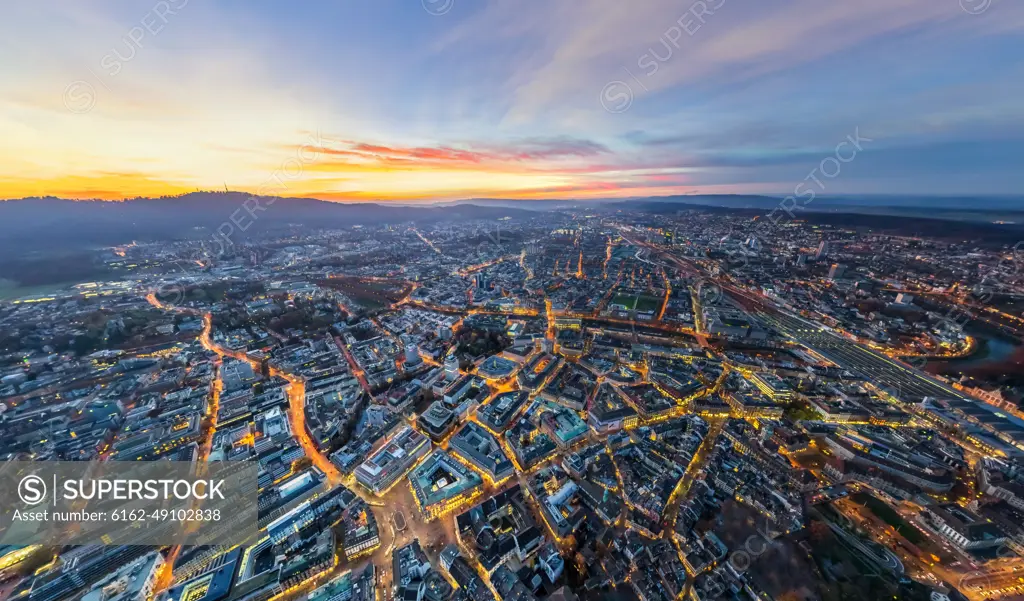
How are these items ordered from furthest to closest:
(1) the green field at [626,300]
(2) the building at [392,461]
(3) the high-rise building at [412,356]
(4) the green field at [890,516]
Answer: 1. (1) the green field at [626,300]
2. (3) the high-rise building at [412,356]
3. (2) the building at [392,461]
4. (4) the green field at [890,516]

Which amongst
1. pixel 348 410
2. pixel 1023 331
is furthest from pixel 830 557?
pixel 1023 331

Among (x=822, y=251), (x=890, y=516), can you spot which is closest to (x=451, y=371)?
(x=890, y=516)

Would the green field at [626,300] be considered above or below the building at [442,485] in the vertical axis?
above

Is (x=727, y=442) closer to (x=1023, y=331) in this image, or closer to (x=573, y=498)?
(x=573, y=498)

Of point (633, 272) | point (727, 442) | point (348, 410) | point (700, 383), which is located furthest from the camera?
point (633, 272)

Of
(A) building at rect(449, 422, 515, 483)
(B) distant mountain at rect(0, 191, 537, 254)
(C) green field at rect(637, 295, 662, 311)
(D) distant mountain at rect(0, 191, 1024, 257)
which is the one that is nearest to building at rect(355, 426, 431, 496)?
(A) building at rect(449, 422, 515, 483)

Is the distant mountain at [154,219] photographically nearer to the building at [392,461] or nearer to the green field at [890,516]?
the building at [392,461]

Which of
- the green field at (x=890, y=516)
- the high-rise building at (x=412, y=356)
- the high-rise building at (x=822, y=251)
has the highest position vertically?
the high-rise building at (x=822, y=251)

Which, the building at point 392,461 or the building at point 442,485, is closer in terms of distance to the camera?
the building at point 442,485

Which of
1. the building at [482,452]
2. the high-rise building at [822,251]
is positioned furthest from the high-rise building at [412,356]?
the high-rise building at [822,251]
